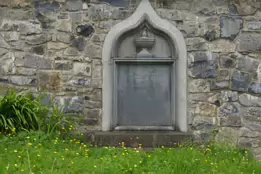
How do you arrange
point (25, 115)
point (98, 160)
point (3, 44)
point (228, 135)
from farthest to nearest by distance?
point (3, 44) → point (228, 135) → point (25, 115) → point (98, 160)

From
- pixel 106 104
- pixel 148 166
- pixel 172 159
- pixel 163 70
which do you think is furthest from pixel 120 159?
pixel 163 70

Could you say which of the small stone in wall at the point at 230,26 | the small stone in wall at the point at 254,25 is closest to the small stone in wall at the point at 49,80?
the small stone in wall at the point at 230,26

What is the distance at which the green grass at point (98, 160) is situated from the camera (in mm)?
3412

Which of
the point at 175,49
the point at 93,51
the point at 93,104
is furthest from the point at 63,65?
the point at 175,49

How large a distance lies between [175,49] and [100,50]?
107cm

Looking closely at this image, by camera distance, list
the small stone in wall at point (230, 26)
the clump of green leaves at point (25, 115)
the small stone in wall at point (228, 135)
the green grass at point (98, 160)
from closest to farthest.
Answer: the green grass at point (98, 160) < the clump of green leaves at point (25, 115) < the small stone in wall at point (228, 135) < the small stone in wall at point (230, 26)

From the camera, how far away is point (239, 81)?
5336 millimetres

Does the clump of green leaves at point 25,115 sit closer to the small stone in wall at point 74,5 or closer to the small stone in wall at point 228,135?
the small stone in wall at point 74,5

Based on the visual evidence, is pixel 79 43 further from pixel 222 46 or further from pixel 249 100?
pixel 249 100

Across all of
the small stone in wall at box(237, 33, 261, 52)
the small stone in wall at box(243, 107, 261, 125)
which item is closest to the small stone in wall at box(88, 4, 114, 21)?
the small stone in wall at box(237, 33, 261, 52)

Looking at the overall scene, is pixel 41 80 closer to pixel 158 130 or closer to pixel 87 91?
pixel 87 91

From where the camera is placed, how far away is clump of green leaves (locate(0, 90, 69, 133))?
15.8 feet

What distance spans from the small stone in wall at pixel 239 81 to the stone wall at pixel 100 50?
0.01m

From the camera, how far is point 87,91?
531cm
